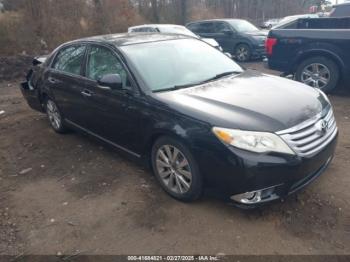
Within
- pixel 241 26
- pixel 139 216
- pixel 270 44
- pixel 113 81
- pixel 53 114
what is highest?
pixel 241 26

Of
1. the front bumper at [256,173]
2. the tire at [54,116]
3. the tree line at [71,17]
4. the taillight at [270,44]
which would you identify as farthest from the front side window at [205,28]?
the front bumper at [256,173]

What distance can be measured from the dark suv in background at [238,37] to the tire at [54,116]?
852cm

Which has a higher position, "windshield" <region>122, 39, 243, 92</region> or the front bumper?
"windshield" <region>122, 39, 243, 92</region>

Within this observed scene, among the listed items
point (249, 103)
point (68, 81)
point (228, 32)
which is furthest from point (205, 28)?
point (249, 103)

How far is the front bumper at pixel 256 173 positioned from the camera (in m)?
2.90

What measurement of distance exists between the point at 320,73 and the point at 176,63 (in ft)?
13.7

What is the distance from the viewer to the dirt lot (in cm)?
300

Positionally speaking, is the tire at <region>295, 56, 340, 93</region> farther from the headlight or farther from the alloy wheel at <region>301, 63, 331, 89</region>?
the headlight

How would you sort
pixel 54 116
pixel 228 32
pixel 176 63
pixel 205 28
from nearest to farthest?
pixel 176 63, pixel 54 116, pixel 228 32, pixel 205 28

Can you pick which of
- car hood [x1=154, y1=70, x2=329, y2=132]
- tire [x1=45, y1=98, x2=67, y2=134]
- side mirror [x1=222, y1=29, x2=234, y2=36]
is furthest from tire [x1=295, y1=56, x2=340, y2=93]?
side mirror [x1=222, y1=29, x2=234, y2=36]

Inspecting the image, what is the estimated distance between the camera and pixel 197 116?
10.5ft

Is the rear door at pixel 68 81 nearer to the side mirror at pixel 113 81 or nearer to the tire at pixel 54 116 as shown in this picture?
the tire at pixel 54 116

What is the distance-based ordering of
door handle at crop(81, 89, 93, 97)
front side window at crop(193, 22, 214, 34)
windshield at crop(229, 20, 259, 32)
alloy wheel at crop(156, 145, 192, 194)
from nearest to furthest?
alloy wheel at crop(156, 145, 192, 194) → door handle at crop(81, 89, 93, 97) → windshield at crop(229, 20, 259, 32) → front side window at crop(193, 22, 214, 34)

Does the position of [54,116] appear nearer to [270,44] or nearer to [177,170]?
[177,170]
